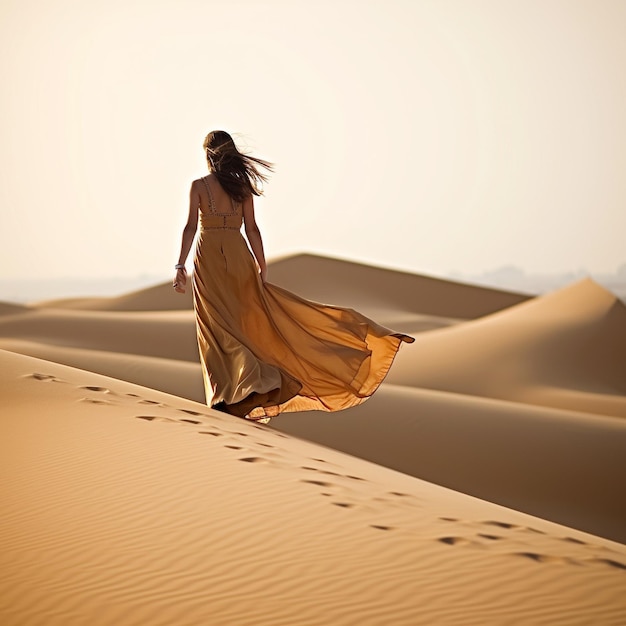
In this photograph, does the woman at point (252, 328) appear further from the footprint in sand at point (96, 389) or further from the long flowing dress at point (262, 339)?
the footprint in sand at point (96, 389)

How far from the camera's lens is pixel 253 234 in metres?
8.69

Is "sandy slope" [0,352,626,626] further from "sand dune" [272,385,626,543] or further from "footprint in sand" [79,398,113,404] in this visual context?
"sand dune" [272,385,626,543]

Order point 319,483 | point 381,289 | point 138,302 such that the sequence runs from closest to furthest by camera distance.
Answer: point 319,483 < point 138,302 < point 381,289

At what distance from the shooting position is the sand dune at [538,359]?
1880 cm

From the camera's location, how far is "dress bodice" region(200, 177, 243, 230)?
27.4 ft

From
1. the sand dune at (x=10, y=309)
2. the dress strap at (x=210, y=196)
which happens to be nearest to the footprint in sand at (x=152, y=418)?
the dress strap at (x=210, y=196)

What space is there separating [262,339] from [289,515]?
353 centimetres

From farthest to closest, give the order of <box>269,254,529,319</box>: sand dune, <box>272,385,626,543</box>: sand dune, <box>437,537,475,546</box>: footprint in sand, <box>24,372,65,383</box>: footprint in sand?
<box>269,254,529,319</box>: sand dune → <box>272,385,626,543</box>: sand dune → <box>24,372,65,383</box>: footprint in sand → <box>437,537,475,546</box>: footprint in sand

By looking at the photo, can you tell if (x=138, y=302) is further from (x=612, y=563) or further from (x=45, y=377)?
(x=612, y=563)

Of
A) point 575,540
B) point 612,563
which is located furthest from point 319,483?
point 612,563

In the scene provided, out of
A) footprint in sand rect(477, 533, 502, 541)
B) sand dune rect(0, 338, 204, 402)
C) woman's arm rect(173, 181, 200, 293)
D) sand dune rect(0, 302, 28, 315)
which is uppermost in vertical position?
woman's arm rect(173, 181, 200, 293)

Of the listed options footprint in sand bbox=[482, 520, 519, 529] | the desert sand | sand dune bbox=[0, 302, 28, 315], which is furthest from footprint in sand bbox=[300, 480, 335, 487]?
sand dune bbox=[0, 302, 28, 315]

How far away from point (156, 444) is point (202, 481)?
0.93m

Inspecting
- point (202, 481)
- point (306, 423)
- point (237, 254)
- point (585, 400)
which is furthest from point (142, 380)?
point (202, 481)
